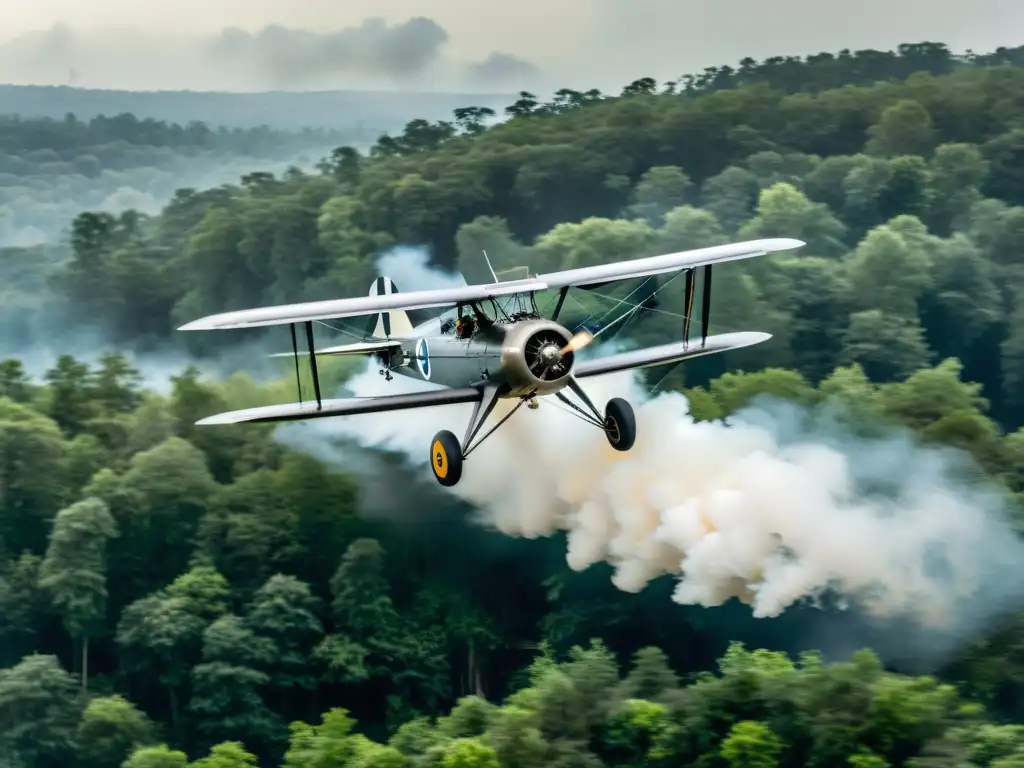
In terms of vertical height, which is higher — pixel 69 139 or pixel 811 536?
pixel 69 139

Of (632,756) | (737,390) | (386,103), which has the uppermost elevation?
(386,103)

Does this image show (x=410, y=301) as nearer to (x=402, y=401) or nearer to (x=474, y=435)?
(x=402, y=401)

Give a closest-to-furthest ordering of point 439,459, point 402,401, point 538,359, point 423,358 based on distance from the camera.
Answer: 1. point 538,359
2. point 402,401
3. point 439,459
4. point 423,358

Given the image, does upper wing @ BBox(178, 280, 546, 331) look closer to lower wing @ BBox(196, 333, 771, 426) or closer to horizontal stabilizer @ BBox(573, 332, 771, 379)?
lower wing @ BBox(196, 333, 771, 426)

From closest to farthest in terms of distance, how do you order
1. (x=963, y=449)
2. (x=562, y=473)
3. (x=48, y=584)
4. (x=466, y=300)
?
(x=466, y=300) < (x=562, y=473) < (x=963, y=449) < (x=48, y=584)

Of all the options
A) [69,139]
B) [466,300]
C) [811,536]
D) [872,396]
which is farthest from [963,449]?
[69,139]

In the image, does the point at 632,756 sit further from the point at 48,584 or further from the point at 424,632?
the point at 48,584

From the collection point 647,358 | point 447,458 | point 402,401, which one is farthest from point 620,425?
point 402,401
